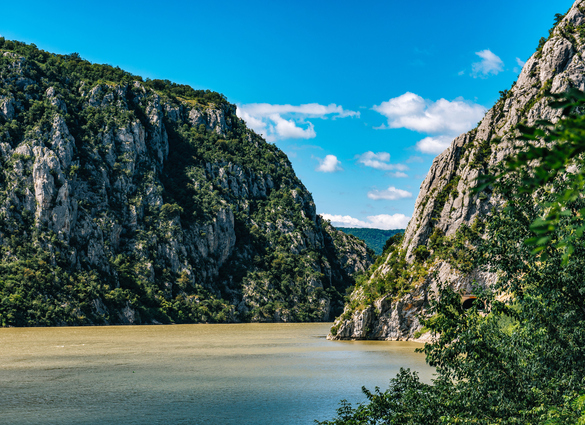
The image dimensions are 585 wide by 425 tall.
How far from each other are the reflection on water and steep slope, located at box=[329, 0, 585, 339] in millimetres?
11108

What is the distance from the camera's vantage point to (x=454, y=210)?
67.6 m

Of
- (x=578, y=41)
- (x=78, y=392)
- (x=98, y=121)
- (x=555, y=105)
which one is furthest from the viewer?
(x=98, y=121)

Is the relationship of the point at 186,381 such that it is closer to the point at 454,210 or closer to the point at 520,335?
the point at 520,335

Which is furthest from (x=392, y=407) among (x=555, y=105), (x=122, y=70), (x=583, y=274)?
(x=122, y=70)

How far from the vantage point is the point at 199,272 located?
465ft

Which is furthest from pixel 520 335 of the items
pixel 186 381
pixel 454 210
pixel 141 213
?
pixel 141 213

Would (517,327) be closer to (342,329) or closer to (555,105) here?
(555,105)

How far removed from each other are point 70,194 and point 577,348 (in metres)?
120

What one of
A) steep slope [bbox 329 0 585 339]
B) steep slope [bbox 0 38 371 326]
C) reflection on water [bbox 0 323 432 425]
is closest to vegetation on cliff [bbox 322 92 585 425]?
reflection on water [bbox 0 323 432 425]

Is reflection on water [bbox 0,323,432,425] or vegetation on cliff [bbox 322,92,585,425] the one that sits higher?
vegetation on cliff [bbox 322,92,585,425]

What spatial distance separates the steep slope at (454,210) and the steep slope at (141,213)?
205 feet

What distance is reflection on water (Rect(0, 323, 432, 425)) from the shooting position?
2384 cm

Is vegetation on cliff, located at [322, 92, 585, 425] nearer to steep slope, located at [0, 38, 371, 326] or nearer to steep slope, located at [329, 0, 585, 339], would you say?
steep slope, located at [329, 0, 585, 339]

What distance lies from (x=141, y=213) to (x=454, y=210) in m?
90.9
